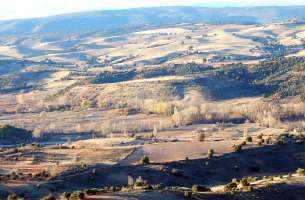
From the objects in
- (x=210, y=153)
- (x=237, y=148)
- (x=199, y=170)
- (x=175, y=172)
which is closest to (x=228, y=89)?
(x=237, y=148)

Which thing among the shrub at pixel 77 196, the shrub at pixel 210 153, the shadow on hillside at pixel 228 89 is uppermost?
the shrub at pixel 77 196

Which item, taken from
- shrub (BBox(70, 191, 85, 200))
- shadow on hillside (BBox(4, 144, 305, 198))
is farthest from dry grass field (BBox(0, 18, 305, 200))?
shrub (BBox(70, 191, 85, 200))

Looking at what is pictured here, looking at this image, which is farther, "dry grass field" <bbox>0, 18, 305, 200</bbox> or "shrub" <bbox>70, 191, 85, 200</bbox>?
"dry grass field" <bbox>0, 18, 305, 200</bbox>

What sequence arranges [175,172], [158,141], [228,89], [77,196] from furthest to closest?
[228,89], [158,141], [175,172], [77,196]

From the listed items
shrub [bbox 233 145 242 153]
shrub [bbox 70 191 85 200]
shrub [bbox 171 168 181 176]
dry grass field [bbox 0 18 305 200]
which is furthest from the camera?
shrub [bbox 233 145 242 153]

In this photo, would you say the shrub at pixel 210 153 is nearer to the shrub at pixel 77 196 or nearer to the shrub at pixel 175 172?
the shrub at pixel 175 172

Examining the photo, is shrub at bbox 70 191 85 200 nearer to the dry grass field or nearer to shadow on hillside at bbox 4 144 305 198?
the dry grass field

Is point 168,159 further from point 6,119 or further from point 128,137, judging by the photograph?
point 6,119

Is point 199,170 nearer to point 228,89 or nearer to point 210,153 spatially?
point 210,153

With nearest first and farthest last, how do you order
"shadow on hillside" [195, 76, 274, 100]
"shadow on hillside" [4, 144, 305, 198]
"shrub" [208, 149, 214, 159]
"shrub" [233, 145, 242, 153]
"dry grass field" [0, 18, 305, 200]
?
"dry grass field" [0, 18, 305, 200]
"shadow on hillside" [4, 144, 305, 198]
"shrub" [208, 149, 214, 159]
"shrub" [233, 145, 242, 153]
"shadow on hillside" [195, 76, 274, 100]

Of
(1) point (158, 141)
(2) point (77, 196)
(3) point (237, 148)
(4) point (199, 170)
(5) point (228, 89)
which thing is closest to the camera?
(2) point (77, 196)

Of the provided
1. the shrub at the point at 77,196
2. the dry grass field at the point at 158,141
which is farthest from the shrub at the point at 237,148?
the shrub at the point at 77,196

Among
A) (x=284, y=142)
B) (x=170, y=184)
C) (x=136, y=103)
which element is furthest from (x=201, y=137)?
(x=136, y=103)
